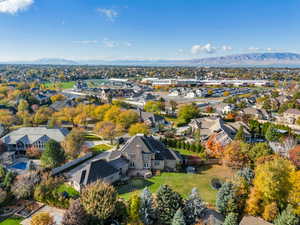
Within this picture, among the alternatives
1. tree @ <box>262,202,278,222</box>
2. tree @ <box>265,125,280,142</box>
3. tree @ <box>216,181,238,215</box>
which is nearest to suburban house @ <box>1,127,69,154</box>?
tree @ <box>216,181,238,215</box>

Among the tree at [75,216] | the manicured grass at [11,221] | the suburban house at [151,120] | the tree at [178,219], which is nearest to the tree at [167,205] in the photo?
the tree at [178,219]

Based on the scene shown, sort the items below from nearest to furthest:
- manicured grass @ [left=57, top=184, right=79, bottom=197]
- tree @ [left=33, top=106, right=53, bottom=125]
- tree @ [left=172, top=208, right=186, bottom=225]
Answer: tree @ [left=172, top=208, right=186, bottom=225], manicured grass @ [left=57, top=184, right=79, bottom=197], tree @ [left=33, top=106, right=53, bottom=125]

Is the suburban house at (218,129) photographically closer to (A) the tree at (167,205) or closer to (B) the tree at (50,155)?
(A) the tree at (167,205)

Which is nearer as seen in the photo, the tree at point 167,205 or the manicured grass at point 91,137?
the tree at point 167,205

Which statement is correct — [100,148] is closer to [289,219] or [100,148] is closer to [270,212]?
[270,212]

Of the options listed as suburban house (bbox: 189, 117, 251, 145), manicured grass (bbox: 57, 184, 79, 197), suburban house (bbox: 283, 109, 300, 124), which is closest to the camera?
manicured grass (bbox: 57, 184, 79, 197)

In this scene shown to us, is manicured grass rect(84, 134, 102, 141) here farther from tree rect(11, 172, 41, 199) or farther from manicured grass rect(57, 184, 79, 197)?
tree rect(11, 172, 41, 199)

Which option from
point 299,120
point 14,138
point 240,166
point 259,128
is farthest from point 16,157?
point 299,120
